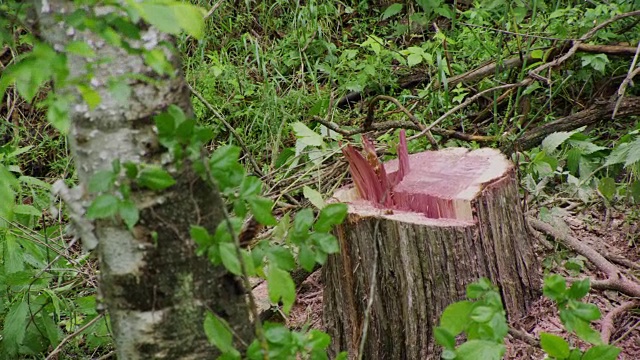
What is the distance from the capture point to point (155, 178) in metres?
1.59

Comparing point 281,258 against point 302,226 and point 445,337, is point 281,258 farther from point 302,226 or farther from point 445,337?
point 445,337

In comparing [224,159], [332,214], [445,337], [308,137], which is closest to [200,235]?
[224,159]

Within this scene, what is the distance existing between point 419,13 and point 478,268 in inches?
127

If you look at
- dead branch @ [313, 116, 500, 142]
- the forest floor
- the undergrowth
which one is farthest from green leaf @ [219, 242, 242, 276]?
dead branch @ [313, 116, 500, 142]

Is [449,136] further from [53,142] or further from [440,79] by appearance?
[53,142]

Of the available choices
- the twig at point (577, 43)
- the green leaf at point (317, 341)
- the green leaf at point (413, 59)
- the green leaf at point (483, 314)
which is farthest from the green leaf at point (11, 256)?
the twig at point (577, 43)

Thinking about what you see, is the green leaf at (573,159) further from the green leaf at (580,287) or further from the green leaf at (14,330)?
the green leaf at (14,330)

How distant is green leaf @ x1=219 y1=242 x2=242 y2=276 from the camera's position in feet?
5.40

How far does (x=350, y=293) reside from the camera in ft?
9.35

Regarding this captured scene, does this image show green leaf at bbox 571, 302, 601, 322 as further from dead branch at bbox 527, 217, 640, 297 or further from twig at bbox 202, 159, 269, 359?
dead branch at bbox 527, 217, 640, 297

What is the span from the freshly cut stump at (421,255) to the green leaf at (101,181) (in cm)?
125

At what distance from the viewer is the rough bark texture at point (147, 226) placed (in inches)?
62.9

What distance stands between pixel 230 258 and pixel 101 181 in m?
0.31

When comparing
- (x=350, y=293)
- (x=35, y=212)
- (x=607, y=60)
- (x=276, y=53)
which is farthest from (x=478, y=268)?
(x=276, y=53)
